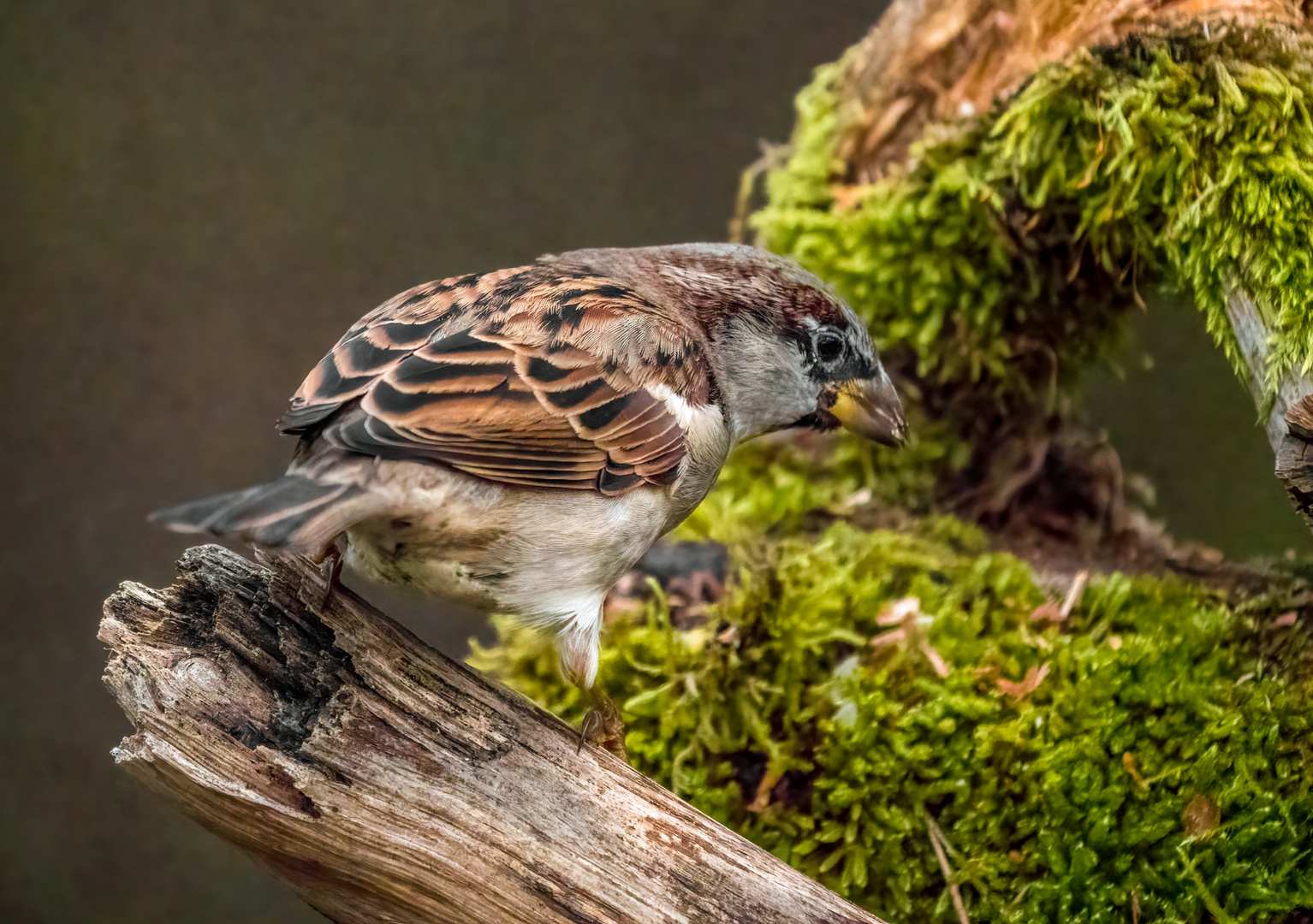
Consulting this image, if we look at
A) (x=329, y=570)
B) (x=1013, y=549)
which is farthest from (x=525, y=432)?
(x=1013, y=549)

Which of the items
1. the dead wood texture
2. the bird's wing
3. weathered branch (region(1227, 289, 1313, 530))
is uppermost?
the dead wood texture

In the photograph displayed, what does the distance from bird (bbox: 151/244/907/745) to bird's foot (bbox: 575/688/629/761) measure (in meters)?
0.04

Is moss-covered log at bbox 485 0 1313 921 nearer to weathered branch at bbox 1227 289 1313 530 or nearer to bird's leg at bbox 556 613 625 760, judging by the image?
weathered branch at bbox 1227 289 1313 530

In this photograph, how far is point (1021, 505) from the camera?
10.7 feet

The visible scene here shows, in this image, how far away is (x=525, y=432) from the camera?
5.83 ft

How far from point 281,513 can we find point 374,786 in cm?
50

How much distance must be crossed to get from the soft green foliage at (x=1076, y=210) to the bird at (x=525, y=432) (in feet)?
2.69

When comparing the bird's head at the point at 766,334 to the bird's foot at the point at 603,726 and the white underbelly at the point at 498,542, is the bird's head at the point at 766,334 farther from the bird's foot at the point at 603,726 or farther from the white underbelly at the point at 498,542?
the bird's foot at the point at 603,726

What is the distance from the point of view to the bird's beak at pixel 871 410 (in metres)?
2.38

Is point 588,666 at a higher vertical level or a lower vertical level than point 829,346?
lower

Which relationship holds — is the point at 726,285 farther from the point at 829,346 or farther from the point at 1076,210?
the point at 1076,210

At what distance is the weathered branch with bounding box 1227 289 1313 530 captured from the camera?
1709mm

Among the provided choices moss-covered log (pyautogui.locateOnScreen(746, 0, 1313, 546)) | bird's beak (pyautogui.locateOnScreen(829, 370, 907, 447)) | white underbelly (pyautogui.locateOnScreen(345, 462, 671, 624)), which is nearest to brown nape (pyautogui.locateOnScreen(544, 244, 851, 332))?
bird's beak (pyautogui.locateOnScreen(829, 370, 907, 447))

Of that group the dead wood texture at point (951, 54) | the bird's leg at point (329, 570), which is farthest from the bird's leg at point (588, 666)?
the dead wood texture at point (951, 54)
